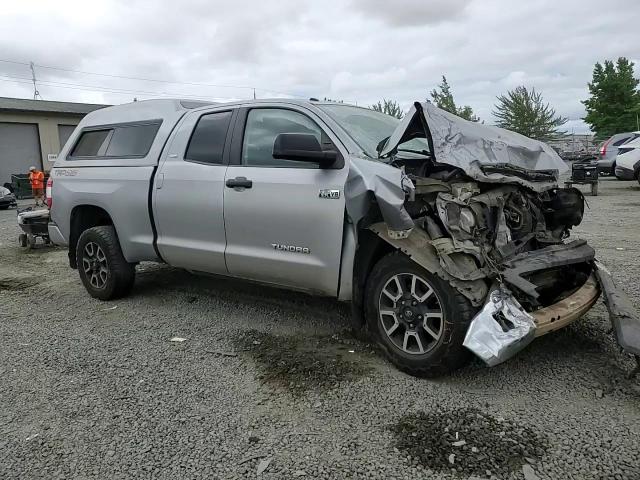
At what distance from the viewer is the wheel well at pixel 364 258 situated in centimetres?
382

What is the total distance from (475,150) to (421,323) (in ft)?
4.22

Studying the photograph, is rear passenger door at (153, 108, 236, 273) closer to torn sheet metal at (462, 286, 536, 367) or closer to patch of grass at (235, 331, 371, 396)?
patch of grass at (235, 331, 371, 396)

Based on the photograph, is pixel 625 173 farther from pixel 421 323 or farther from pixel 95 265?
pixel 95 265

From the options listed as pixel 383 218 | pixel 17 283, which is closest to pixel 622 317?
pixel 383 218

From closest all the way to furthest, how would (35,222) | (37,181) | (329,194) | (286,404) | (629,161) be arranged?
(286,404), (329,194), (35,222), (629,161), (37,181)

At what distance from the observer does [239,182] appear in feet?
14.6

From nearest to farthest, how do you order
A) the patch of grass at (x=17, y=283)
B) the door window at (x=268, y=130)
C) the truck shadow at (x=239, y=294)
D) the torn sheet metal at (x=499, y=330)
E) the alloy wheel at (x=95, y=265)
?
the torn sheet metal at (x=499, y=330) → the door window at (x=268, y=130) → the truck shadow at (x=239, y=294) → the alloy wheel at (x=95, y=265) → the patch of grass at (x=17, y=283)

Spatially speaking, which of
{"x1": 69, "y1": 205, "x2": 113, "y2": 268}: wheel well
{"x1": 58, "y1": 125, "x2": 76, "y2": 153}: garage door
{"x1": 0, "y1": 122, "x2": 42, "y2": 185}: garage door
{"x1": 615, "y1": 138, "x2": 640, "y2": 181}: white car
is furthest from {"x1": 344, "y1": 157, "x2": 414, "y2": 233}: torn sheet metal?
{"x1": 58, "y1": 125, "x2": 76, "y2": 153}: garage door

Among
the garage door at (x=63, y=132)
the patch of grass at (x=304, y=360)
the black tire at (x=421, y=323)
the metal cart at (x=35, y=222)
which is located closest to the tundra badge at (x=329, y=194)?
the black tire at (x=421, y=323)

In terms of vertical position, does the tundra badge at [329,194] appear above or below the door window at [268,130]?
below

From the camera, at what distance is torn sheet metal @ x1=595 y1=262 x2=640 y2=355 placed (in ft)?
10.3

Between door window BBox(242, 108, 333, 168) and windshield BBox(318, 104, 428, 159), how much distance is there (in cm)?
22

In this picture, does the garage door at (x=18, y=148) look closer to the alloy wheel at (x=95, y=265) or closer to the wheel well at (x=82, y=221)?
the wheel well at (x=82, y=221)

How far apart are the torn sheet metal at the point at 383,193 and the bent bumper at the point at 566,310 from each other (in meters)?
0.98
